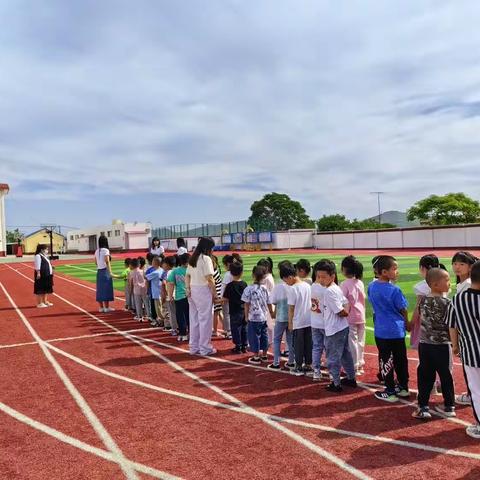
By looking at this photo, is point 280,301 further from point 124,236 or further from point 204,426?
point 124,236

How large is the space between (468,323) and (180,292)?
5.49 m

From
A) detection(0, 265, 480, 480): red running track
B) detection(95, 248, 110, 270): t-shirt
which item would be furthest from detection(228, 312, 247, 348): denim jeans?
detection(95, 248, 110, 270): t-shirt

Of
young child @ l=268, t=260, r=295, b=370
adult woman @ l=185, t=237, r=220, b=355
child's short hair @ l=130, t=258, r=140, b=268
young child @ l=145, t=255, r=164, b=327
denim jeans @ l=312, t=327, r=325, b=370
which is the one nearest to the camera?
denim jeans @ l=312, t=327, r=325, b=370

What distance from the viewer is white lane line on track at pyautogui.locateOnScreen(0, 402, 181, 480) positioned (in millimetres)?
3644

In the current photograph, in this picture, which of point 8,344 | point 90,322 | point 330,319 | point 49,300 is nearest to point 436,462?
point 330,319

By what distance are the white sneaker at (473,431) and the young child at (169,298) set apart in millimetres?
5573

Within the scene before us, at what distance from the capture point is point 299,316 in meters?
6.02

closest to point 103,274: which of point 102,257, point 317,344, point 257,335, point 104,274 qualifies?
point 104,274

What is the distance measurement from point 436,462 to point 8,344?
7582mm

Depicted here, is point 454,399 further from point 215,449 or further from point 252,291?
point 252,291

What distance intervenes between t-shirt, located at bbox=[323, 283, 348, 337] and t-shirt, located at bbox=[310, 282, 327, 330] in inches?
6.1

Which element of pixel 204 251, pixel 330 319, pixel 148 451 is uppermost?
pixel 204 251

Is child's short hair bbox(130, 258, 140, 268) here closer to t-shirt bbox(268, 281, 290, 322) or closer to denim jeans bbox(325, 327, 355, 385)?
t-shirt bbox(268, 281, 290, 322)

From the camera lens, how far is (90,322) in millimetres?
10688
